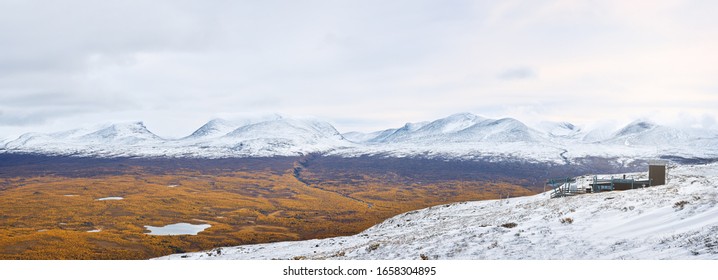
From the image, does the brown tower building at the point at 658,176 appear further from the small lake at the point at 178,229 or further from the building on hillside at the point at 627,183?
the small lake at the point at 178,229

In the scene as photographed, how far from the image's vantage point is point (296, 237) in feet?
175

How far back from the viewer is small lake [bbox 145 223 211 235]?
5644 cm

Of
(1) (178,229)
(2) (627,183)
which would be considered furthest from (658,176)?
(1) (178,229)

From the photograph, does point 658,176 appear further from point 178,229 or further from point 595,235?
point 178,229

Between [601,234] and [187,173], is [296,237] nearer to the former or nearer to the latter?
[601,234]

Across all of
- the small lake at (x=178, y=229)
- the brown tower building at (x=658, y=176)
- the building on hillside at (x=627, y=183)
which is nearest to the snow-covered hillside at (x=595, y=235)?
the brown tower building at (x=658, y=176)

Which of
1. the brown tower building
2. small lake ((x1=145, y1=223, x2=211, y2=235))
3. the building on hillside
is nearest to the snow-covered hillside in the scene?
the brown tower building

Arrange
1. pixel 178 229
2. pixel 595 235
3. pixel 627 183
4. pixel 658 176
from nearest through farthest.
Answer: pixel 595 235
pixel 658 176
pixel 627 183
pixel 178 229

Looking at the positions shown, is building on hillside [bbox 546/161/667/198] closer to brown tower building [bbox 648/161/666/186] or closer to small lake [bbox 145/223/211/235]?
brown tower building [bbox 648/161/666/186]

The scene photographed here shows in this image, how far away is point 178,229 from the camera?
6000 centimetres

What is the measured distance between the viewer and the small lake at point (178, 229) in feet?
185
